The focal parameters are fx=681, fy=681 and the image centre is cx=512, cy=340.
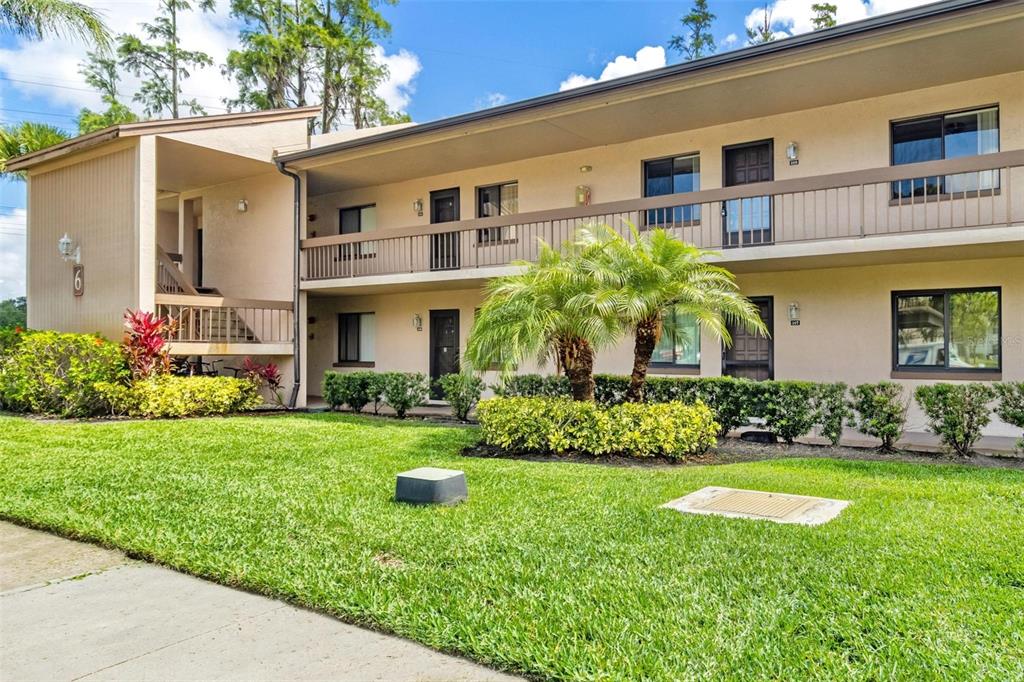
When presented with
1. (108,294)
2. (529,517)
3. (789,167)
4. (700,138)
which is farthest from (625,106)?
(108,294)

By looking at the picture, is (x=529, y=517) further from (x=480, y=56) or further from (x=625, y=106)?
(x=480, y=56)

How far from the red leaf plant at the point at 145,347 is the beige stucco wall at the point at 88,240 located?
2.18 ft

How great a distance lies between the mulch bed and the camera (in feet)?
28.7

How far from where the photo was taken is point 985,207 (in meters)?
10.5

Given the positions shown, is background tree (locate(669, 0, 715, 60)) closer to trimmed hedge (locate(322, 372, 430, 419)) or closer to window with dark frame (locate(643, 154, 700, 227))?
window with dark frame (locate(643, 154, 700, 227))

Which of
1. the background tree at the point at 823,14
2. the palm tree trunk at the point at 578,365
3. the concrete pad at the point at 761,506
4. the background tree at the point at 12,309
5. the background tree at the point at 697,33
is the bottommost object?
the concrete pad at the point at 761,506

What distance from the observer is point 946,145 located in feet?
36.1

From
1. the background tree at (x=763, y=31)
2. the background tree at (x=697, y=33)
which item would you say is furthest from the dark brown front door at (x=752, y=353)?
the background tree at (x=697, y=33)

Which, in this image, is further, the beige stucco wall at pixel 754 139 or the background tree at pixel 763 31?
the background tree at pixel 763 31

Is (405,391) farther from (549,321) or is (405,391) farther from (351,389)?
(549,321)

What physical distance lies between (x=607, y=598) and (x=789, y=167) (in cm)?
1048

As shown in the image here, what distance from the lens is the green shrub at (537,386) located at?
12.1 meters

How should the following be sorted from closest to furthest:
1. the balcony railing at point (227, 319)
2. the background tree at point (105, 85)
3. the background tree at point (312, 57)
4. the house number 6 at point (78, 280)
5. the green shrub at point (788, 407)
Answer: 1. the green shrub at point (788, 407)
2. the balcony railing at point (227, 319)
3. the house number 6 at point (78, 280)
4. the background tree at point (312, 57)
5. the background tree at point (105, 85)

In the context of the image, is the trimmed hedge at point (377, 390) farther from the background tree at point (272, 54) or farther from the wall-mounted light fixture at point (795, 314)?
the background tree at point (272, 54)
